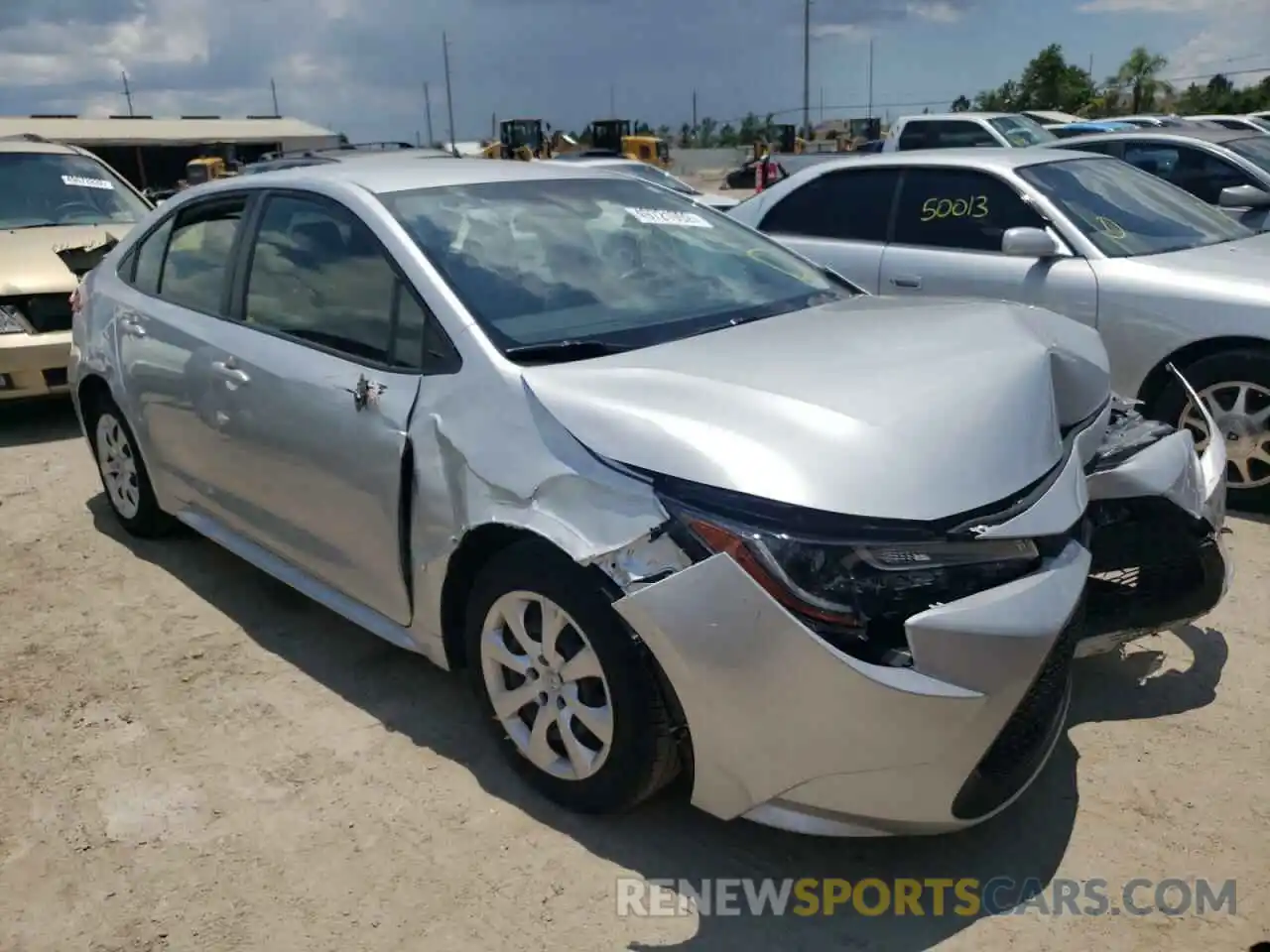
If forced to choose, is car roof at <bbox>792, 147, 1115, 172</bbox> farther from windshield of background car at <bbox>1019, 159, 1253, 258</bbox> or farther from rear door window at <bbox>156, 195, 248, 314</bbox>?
rear door window at <bbox>156, 195, 248, 314</bbox>

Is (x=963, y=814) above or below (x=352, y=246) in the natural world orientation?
below

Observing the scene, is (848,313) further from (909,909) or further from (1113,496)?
(909,909)

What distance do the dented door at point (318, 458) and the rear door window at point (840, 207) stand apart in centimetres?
375

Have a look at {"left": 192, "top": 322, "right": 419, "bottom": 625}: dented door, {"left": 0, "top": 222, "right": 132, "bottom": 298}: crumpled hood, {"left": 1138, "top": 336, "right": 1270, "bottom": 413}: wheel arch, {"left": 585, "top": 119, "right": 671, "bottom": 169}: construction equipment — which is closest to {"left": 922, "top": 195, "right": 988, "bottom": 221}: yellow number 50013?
{"left": 1138, "top": 336, "right": 1270, "bottom": 413}: wheel arch

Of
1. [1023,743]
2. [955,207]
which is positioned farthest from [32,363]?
[1023,743]

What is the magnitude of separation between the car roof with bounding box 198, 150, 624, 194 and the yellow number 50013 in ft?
8.44

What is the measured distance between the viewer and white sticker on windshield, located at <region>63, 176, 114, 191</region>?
321 inches

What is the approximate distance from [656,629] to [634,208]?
76.1 inches

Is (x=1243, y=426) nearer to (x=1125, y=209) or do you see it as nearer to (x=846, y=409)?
(x=1125, y=209)

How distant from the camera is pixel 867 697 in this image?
2215 millimetres

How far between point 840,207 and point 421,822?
4.65m

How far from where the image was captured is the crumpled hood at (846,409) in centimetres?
234

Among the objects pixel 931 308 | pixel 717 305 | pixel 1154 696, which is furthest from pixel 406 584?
pixel 1154 696

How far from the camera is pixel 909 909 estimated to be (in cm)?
252
